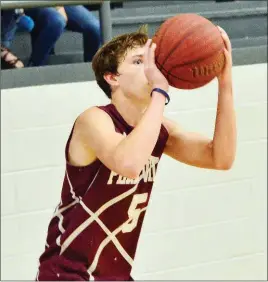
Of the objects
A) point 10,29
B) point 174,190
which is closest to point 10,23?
point 10,29

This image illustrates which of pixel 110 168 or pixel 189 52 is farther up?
pixel 189 52

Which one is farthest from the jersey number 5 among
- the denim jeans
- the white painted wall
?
the denim jeans

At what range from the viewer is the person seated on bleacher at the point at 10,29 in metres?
3.26

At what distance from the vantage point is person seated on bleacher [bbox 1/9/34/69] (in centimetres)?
326

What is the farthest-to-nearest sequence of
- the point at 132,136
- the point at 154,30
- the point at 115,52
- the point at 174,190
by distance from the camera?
the point at 154,30 → the point at 174,190 → the point at 115,52 → the point at 132,136

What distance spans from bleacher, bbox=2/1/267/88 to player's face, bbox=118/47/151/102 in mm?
1023

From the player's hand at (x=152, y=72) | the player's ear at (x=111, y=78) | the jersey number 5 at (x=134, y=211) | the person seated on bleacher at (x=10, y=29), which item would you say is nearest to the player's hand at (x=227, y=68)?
the player's hand at (x=152, y=72)

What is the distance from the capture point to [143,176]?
7.38 ft

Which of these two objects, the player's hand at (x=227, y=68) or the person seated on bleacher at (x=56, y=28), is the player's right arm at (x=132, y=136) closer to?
the player's hand at (x=227, y=68)

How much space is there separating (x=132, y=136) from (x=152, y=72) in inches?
7.7

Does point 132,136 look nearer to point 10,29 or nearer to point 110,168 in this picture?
point 110,168

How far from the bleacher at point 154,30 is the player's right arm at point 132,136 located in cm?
106

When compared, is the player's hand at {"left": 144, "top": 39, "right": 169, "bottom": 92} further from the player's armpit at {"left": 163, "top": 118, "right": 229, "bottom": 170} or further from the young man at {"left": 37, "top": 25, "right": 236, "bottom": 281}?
the player's armpit at {"left": 163, "top": 118, "right": 229, "bottom": 170}

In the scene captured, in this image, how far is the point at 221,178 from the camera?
11.7 feet
